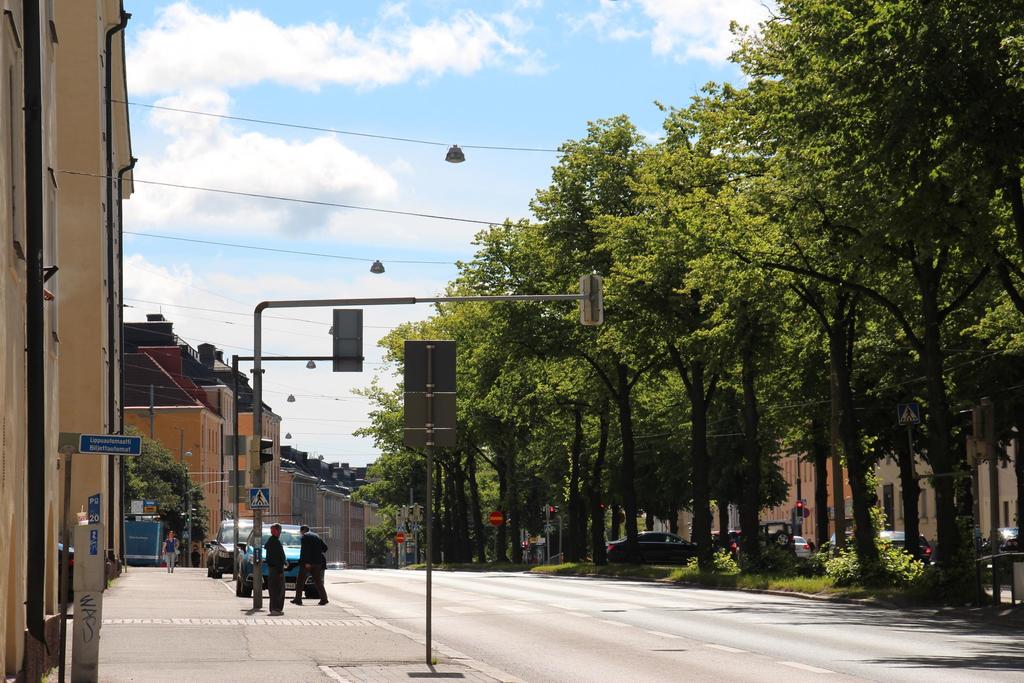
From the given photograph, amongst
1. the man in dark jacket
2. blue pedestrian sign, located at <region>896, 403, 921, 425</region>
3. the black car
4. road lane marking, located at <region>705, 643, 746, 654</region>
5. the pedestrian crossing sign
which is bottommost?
the black car

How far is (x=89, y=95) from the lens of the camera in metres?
39.2

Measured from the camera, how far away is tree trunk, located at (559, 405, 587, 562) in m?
62.3

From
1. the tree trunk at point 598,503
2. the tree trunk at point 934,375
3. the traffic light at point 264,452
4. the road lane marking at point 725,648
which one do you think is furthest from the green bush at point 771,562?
the road lane marking at point 725,648

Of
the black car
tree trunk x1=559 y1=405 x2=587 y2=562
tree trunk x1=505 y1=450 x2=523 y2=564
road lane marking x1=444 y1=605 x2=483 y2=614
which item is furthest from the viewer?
tree trunk x1=505 y1=450 x2=523 y2=564

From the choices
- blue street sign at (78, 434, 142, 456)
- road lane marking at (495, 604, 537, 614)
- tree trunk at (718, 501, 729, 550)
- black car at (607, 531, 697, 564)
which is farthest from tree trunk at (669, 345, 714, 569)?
blue street sign at (78, 434, 142, 456)

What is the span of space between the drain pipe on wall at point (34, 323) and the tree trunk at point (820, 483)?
3545 cm

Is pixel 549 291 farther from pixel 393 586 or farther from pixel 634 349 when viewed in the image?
pixel 393 586

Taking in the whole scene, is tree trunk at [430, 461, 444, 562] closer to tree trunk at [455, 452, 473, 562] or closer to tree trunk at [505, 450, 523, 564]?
tree trunk at [455, 452, 473, 562]

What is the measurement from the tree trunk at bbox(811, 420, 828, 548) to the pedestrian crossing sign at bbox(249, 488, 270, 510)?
19.7m

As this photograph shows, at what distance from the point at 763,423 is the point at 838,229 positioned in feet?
68.4

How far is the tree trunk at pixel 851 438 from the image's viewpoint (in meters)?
34.2

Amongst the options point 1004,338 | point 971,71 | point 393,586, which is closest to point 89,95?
point 393,586

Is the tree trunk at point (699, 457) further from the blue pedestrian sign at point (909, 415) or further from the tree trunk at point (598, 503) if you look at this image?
the blue pedestrian sign at point (909, 415)

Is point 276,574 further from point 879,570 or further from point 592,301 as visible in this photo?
point 879,570
